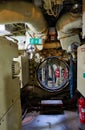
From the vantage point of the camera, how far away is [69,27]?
3.27 metres

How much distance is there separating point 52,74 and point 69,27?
6.91 feet

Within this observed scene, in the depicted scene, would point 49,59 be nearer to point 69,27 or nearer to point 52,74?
point 52,74

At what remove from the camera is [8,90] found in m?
1.70

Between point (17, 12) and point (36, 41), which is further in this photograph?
point (36, 41)

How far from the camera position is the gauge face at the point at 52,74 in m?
5.09

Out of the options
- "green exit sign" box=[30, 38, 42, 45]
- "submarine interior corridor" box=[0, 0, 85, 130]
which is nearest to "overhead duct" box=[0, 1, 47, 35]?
"submarine interior corridor" box=[0, 0, 85, 130]

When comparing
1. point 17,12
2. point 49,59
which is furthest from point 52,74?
point 17,12

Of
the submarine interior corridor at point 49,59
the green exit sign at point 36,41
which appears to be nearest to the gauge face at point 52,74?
the submarine interior corridor at point 49,59

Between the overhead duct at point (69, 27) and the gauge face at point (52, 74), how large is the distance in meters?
0.95

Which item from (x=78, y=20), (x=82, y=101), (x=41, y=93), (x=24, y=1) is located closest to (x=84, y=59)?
(x=78, y=20)

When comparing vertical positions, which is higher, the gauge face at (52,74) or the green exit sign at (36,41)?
the green exit sign at (36,41)

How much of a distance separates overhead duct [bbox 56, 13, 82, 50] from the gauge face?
950 millimetres

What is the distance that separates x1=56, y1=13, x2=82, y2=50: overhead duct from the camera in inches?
120

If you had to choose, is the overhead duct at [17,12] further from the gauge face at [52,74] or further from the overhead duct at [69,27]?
the gauge face at [52,74]
